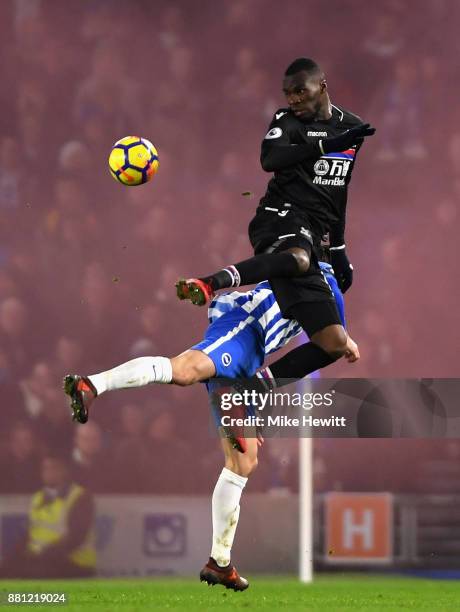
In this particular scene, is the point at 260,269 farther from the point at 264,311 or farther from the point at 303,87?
the point at 303,87

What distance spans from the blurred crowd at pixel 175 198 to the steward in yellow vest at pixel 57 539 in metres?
0.60

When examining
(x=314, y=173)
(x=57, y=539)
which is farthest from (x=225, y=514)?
(x=57, y=539)

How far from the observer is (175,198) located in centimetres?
978

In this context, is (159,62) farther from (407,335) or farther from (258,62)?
(407,335)

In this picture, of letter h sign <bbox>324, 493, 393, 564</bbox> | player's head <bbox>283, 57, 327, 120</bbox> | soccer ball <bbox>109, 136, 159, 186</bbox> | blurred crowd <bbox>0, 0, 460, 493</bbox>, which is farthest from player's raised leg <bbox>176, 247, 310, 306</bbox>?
blurred crowd <bbox>0, 0, 460, 493</bbox>

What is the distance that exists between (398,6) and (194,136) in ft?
7.86

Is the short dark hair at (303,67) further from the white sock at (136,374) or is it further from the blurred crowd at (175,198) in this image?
the blurred crowd at (175,198)

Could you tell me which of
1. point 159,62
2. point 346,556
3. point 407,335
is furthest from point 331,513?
point 159,62

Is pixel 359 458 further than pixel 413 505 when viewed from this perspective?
Yes

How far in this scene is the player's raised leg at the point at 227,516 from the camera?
4566mm

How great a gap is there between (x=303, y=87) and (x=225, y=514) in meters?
1.95

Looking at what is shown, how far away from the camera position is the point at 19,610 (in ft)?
12.5

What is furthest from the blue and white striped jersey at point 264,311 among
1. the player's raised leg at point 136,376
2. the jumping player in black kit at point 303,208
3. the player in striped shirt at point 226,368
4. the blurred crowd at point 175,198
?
the blurred crowd at point 175,198

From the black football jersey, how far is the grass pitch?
171cm
